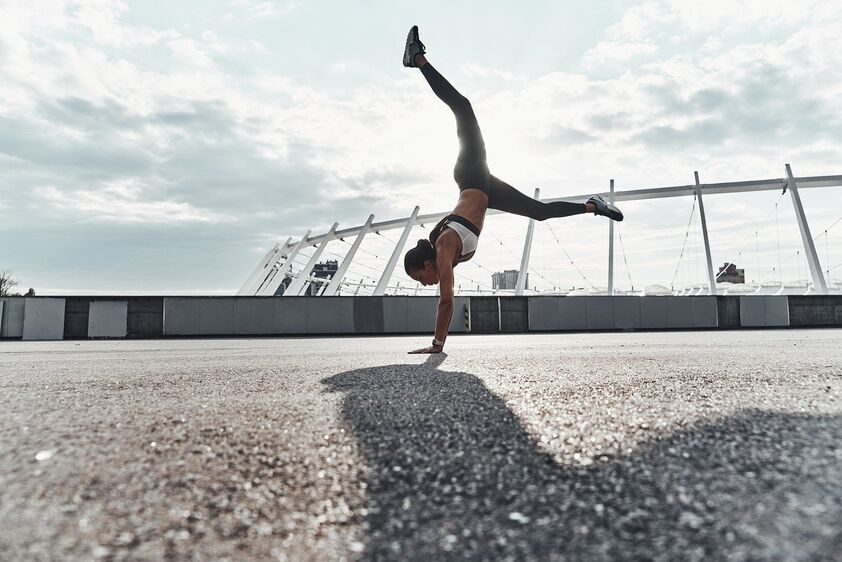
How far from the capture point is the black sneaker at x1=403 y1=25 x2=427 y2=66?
514 cm

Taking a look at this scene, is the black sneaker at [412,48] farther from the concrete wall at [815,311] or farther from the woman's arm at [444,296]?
the concrete wall at [815,311]

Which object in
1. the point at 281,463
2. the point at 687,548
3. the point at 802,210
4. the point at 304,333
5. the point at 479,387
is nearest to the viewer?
the point at 687,548

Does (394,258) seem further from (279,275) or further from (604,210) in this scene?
(604,210)

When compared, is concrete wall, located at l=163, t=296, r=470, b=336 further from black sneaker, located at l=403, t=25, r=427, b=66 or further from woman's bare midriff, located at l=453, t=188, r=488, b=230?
black sneaker, located at l=403, t=25, r=427, b=66

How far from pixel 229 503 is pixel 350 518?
23 cm

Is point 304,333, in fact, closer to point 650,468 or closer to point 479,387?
point 479,387

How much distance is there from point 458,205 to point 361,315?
1120cm

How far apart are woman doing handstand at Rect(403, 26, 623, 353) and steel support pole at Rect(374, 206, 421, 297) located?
1529cm

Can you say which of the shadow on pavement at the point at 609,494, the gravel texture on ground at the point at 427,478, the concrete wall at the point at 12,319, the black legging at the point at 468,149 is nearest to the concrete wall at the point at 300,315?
the concrete wall at the point at 12,319

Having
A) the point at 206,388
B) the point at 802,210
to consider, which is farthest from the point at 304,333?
the point at 802,210

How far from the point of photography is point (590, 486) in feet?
3.32

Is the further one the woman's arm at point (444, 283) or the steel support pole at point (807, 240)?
the steel support pole at point (807, 240)

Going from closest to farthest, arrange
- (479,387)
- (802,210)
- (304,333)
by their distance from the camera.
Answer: (479,387) < (304,333) < (802,210)

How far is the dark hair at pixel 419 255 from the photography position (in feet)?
16.0
